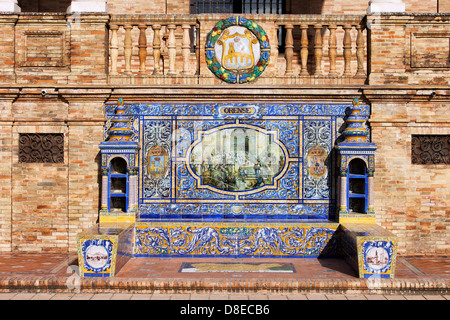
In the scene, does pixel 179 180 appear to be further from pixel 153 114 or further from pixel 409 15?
pixel 409 15

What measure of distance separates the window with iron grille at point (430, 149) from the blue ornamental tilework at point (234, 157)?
1214 millimetres

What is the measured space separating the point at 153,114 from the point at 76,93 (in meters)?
1.52

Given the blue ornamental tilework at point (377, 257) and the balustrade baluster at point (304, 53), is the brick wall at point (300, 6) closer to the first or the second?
the balustrade baluster at point (304, 53)

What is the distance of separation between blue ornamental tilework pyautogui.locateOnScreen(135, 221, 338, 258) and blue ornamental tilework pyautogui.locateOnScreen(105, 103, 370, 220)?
56 cm

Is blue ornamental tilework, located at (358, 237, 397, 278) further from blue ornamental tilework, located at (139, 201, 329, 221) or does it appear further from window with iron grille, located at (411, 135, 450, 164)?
window with iron grille, located at (411, 135, 450, 164)

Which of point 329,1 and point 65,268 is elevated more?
point 329,1

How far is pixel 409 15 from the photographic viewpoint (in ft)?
30.4

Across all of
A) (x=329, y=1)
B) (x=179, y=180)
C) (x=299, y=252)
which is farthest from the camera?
(x=329, y=1)

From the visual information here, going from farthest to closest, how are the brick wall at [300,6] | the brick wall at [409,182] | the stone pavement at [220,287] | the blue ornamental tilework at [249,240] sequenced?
1. the brick wall at [300,6]
2. the brick wall at [409,182]
3. the blue ornamental tilework at [249,240]
4. the stone pavement at [220,287]

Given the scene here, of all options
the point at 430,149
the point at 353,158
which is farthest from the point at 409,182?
the point at 353,158

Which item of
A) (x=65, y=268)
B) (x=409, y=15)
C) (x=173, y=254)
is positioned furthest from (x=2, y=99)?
(x=409, y=15)

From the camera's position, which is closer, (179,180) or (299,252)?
(299,252)

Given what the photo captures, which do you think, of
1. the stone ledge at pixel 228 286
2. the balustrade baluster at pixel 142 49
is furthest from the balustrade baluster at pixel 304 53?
the stone ledge at pixel 228 286

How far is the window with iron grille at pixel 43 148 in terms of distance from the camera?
31.0 feet
